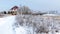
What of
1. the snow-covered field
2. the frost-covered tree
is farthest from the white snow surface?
the frost-covered tree

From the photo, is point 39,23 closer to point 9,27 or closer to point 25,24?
point 25,24

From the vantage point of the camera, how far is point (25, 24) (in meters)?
2.61

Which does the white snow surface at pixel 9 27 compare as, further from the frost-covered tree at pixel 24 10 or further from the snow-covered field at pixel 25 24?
the frost-covered tree at pixel 24 10

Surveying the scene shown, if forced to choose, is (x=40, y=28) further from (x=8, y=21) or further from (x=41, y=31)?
(x=8, y=21)

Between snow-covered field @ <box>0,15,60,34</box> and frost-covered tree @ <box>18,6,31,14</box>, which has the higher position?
frost-covered tree @ <box>18,6,31,14</box>

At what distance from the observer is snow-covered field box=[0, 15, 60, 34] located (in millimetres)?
2566

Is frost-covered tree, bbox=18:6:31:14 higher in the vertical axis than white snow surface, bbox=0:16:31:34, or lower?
higher

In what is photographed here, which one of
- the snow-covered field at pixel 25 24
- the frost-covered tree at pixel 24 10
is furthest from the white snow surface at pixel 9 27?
the frost-covered tree at pixel 24 10

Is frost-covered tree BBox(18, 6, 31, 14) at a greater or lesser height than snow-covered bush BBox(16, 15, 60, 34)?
greater

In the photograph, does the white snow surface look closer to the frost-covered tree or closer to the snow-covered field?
the snow-covered field

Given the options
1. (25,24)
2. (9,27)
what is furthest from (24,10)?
(9,27)

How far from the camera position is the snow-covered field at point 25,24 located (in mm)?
2566

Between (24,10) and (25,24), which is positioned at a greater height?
(24,10)

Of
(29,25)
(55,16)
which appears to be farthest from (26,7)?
(55,16)
